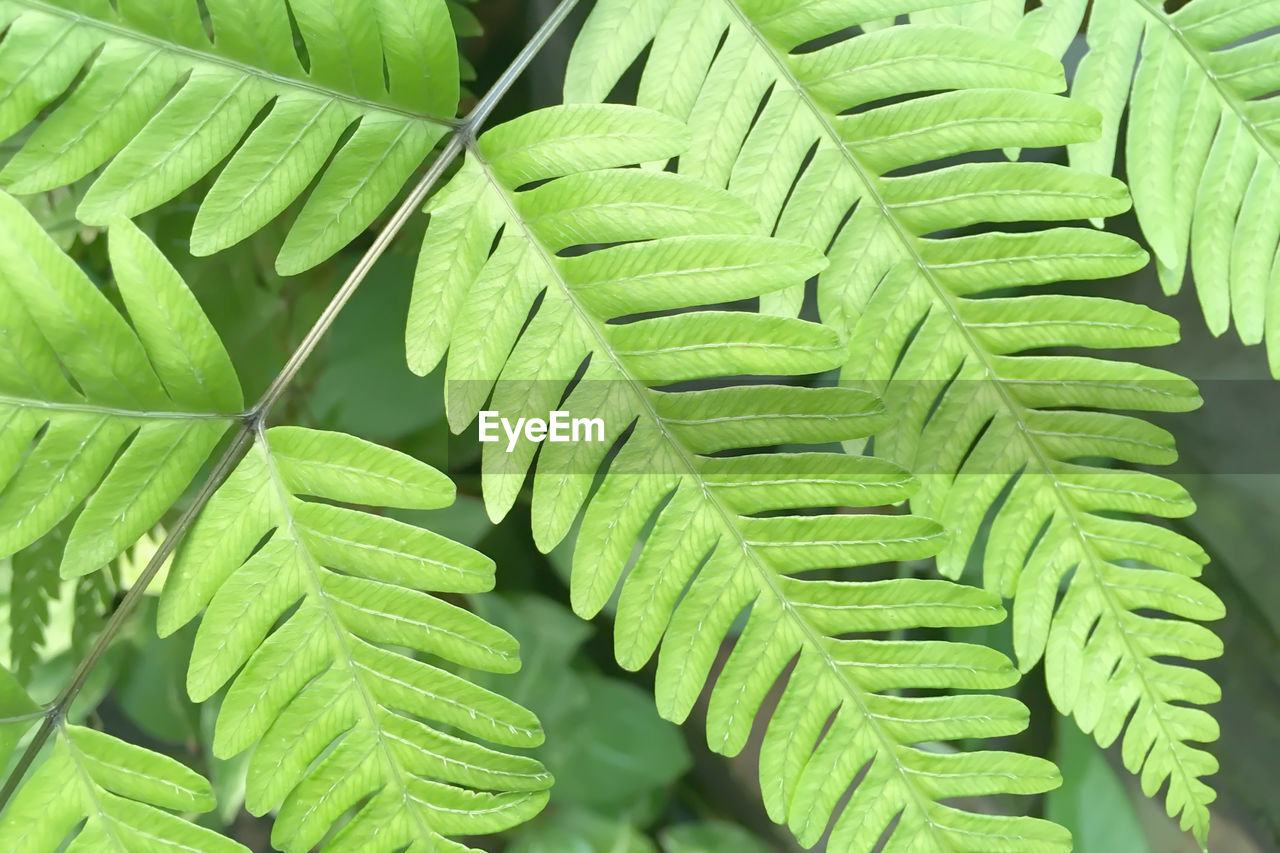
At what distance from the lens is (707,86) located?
1.98 ft

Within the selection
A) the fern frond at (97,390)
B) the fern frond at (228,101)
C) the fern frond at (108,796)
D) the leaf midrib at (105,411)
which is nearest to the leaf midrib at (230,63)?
the fern frond at (228,101)

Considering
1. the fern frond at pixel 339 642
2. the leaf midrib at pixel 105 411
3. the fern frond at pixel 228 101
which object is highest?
the fern frond at pixel 228 101

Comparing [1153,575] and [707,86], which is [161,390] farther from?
[1153,575]

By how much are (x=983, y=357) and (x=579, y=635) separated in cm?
64

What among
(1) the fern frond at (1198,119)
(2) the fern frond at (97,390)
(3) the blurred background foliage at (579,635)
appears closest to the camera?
(2) the fern frond at (97,390)

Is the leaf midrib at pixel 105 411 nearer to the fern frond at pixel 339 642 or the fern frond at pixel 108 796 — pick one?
the fern frond at pixel 339 642

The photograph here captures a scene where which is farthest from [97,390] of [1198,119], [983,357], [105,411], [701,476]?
[1198,119]

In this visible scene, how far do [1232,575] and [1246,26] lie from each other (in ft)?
2.41

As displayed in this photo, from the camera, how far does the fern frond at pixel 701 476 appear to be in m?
0.55

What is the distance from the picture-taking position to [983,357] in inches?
24.3

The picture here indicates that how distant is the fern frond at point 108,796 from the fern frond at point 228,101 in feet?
1.21

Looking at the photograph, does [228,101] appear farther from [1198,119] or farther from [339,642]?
[1198,119]

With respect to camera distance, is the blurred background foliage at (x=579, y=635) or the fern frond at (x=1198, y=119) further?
the blurred background foliage at (x=579, y=635)

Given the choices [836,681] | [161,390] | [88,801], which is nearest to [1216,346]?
[836,681]
